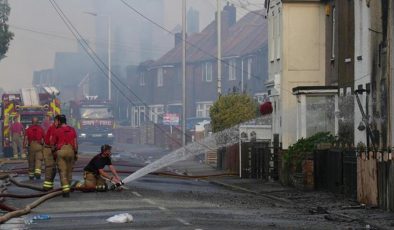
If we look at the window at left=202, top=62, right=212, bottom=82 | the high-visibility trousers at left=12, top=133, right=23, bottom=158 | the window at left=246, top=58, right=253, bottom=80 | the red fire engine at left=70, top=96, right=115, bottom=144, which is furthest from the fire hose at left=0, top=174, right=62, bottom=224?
the window at left=202, top=62, right=212, bottom=82

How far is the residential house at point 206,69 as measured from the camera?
245 ft

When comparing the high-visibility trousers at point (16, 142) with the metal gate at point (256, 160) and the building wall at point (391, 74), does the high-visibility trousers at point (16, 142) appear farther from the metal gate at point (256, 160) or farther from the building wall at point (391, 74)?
the building wall at point (391, 74)

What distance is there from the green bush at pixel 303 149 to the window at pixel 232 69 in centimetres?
4860

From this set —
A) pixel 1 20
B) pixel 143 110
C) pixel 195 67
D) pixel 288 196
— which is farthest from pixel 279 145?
pixel 143 110

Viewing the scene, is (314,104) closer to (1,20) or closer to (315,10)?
(315,10)

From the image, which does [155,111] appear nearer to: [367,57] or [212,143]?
[212,143]

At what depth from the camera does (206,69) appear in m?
83.2

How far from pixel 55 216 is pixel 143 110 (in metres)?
76.7

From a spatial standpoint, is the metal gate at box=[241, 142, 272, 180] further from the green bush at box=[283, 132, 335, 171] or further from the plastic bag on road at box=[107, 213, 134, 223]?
the plastic bag on road at box=[107, 213, 134, 223]

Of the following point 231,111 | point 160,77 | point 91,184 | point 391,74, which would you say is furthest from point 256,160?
point 160,77

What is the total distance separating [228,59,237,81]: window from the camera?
3056 inches

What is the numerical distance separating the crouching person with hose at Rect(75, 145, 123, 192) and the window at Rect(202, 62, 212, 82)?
58444 mm

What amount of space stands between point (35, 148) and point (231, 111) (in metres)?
10.9

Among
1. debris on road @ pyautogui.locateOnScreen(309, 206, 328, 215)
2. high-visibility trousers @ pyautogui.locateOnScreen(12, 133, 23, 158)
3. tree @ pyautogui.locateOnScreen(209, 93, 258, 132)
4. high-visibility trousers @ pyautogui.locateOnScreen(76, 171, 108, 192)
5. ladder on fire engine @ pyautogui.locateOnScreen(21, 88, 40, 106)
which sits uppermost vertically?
ladder on fire engine @ pyautogui.locateOnScreen(21, 88, 40, 106)
